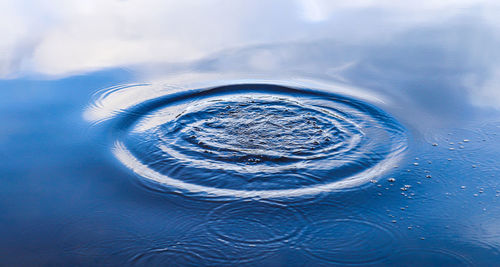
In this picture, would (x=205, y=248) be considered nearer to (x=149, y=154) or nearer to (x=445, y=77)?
(x=149, y=154)

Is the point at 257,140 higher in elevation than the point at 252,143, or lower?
higher

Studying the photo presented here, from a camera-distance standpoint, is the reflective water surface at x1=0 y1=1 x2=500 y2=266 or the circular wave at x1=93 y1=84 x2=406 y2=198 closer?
the reflective water surface at x1=0 y1=1 x2=500 y2=266

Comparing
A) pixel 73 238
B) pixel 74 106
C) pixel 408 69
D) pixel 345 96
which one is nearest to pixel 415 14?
pixel 408 69

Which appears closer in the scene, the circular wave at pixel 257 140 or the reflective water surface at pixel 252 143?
the reflective water surface at pixel 252 143
